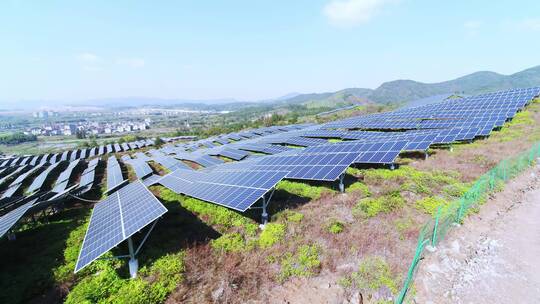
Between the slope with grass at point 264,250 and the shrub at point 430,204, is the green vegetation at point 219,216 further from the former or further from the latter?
the shrub at point 430,204

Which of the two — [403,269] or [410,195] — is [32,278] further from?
[410,195]

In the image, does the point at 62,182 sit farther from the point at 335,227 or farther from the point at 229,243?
the point at 335,227

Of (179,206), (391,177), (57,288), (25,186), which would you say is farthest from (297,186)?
(25,186)

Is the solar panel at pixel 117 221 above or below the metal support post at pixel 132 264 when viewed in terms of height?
above

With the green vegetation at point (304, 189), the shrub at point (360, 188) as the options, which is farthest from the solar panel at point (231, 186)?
the shrub at point (360, 188)

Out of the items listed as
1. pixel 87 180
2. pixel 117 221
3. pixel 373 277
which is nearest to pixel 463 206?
pixel 373 277
